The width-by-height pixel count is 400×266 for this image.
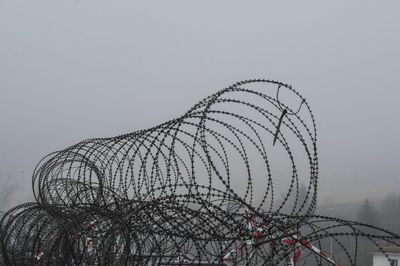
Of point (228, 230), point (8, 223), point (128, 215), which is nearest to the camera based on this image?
point (128, 215)

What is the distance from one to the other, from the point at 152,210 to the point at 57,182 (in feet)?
16.1

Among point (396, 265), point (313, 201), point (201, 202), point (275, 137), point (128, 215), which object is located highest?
point (396, 265)

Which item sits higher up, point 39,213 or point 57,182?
point 57,182

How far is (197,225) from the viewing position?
5.66m

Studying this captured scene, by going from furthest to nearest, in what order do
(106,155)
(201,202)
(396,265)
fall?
1. (396,265)
2. (106,155)
3. (201,202)

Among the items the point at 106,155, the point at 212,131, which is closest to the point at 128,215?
the point at 212,131

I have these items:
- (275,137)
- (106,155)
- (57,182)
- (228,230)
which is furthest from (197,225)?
(57,182)

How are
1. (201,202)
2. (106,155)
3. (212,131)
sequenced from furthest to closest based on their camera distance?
(106,155), (212,131), (201,202)

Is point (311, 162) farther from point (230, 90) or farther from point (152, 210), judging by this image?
point (152, 210)

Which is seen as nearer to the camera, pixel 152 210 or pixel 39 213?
pixel 152 210

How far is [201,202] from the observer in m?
5.29

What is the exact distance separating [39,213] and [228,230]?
17.5 feet

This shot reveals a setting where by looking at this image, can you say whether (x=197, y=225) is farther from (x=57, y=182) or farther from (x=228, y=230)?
(x=57, y=182)

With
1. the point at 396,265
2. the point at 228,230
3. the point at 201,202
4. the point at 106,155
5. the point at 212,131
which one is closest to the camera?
the point at 201,202
